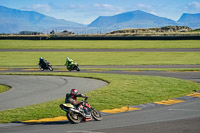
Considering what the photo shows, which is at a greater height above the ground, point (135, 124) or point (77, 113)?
point (77, 113)

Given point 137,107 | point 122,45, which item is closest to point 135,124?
point 137,107

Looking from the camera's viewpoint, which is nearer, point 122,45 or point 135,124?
point 135,124

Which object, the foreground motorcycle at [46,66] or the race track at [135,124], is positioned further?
the foreground motorcycle at [46,66]

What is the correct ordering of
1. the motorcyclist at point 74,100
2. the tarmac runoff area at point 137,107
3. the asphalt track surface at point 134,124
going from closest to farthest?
the asphalt track surface at point 134,124, the motorcyclist at point 74,100, the tarmac runoff area at point 137,107

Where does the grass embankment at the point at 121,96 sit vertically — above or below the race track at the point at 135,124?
below

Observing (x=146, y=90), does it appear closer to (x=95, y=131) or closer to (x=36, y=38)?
(x=95, y=131)

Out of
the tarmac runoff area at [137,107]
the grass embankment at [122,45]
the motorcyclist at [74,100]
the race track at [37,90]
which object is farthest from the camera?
the grass embankment at [122,45]

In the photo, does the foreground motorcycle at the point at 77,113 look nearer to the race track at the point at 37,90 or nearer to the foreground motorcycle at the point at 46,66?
the race track at the point at 37,90

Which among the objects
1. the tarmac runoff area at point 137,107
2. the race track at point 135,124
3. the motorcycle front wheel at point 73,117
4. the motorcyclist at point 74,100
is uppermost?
the motorcyclist at point 74,100

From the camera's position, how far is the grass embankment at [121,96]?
16203 mm

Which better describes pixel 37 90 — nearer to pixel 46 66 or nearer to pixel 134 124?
pixel 134 124

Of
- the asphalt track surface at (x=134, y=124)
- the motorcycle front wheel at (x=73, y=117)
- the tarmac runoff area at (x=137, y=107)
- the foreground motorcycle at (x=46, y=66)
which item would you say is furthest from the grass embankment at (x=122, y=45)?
the motorcycle front wheel at (x=73, y=117)

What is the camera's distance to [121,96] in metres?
20.9

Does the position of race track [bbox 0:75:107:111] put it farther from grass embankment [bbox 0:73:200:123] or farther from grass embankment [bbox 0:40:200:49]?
grass embankment [bbox 0:40:200:49]
